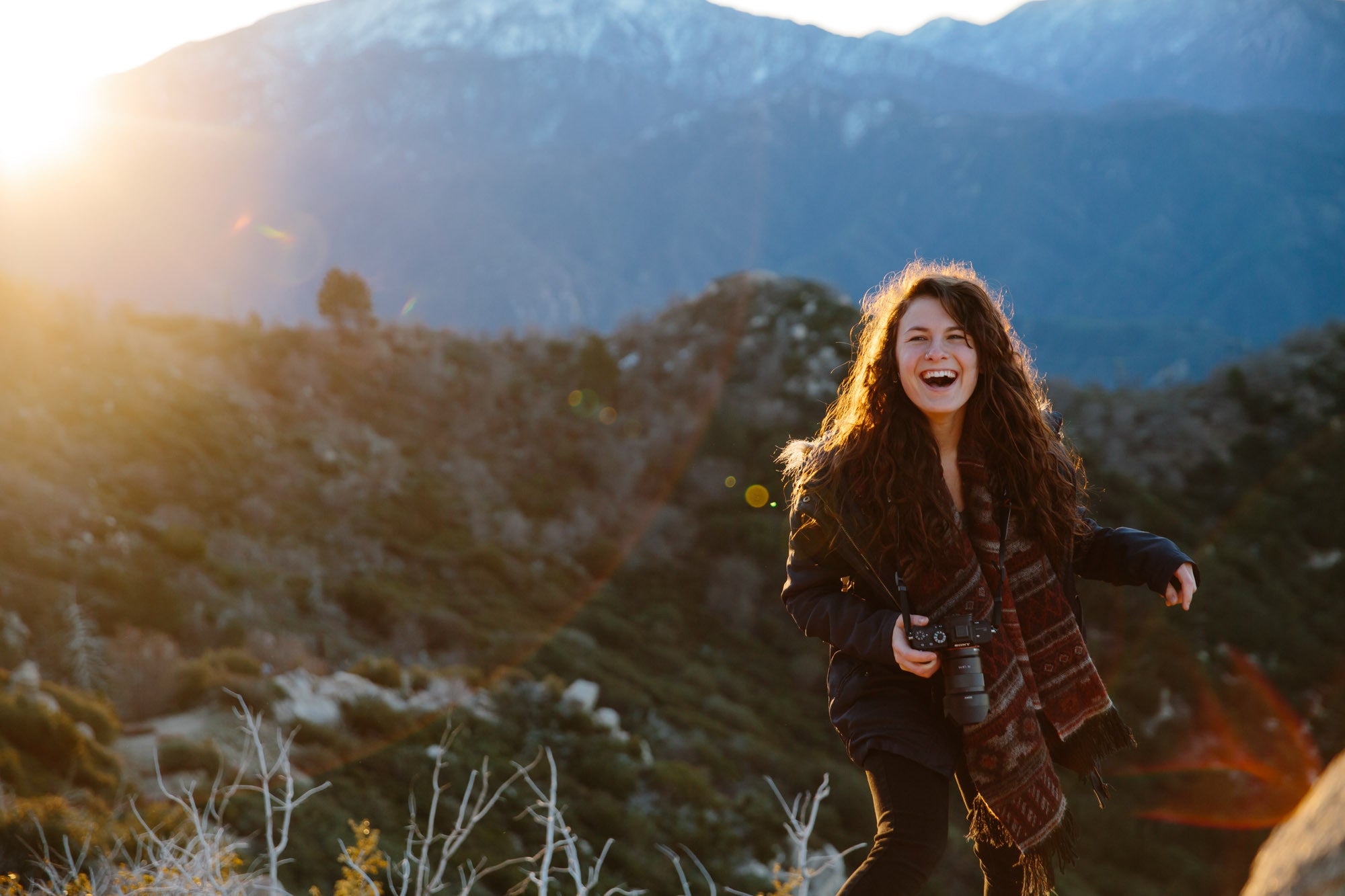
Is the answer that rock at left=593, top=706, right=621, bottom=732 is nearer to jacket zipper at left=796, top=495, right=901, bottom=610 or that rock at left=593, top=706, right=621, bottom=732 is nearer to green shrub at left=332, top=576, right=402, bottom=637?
green shrub at left=332, top=576, right=402, bottom=637

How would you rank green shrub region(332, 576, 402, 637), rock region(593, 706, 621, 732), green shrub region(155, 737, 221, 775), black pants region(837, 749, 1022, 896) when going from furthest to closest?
green shrub region(332, 576, 402, 637), rock region(593, 706, 621, 732), green shrub region(155, 737, 221, 775), black pants region(837, 749, 1022, 896)

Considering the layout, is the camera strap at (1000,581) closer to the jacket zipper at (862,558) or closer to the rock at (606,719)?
the jacket zipper at (862,558)

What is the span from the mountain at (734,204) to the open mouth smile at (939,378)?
118 m

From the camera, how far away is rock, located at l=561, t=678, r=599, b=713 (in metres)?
11.8

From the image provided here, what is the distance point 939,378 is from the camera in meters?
2.03

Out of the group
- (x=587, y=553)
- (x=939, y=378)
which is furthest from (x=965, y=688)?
(x=587, y=553)

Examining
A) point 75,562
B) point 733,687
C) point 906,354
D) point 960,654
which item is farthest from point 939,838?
point 733,687

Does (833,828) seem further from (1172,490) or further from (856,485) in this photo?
(1172,490)

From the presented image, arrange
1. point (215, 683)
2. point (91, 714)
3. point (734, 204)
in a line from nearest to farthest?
point (91, 714)
point (215, 683)
point (734, 204)

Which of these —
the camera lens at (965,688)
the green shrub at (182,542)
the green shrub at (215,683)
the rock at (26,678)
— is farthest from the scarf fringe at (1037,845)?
the green shrub at (182,542)

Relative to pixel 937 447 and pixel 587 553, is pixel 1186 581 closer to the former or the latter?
pixel 937 447

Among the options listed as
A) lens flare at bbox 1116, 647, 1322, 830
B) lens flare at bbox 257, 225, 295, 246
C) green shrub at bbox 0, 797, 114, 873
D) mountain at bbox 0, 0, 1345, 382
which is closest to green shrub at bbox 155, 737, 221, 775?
green shrub at bbox 0, 797, 114, 873

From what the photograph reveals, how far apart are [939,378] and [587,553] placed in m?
21.3

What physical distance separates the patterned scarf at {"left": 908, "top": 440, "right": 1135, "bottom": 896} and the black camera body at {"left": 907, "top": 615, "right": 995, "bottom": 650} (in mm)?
56
